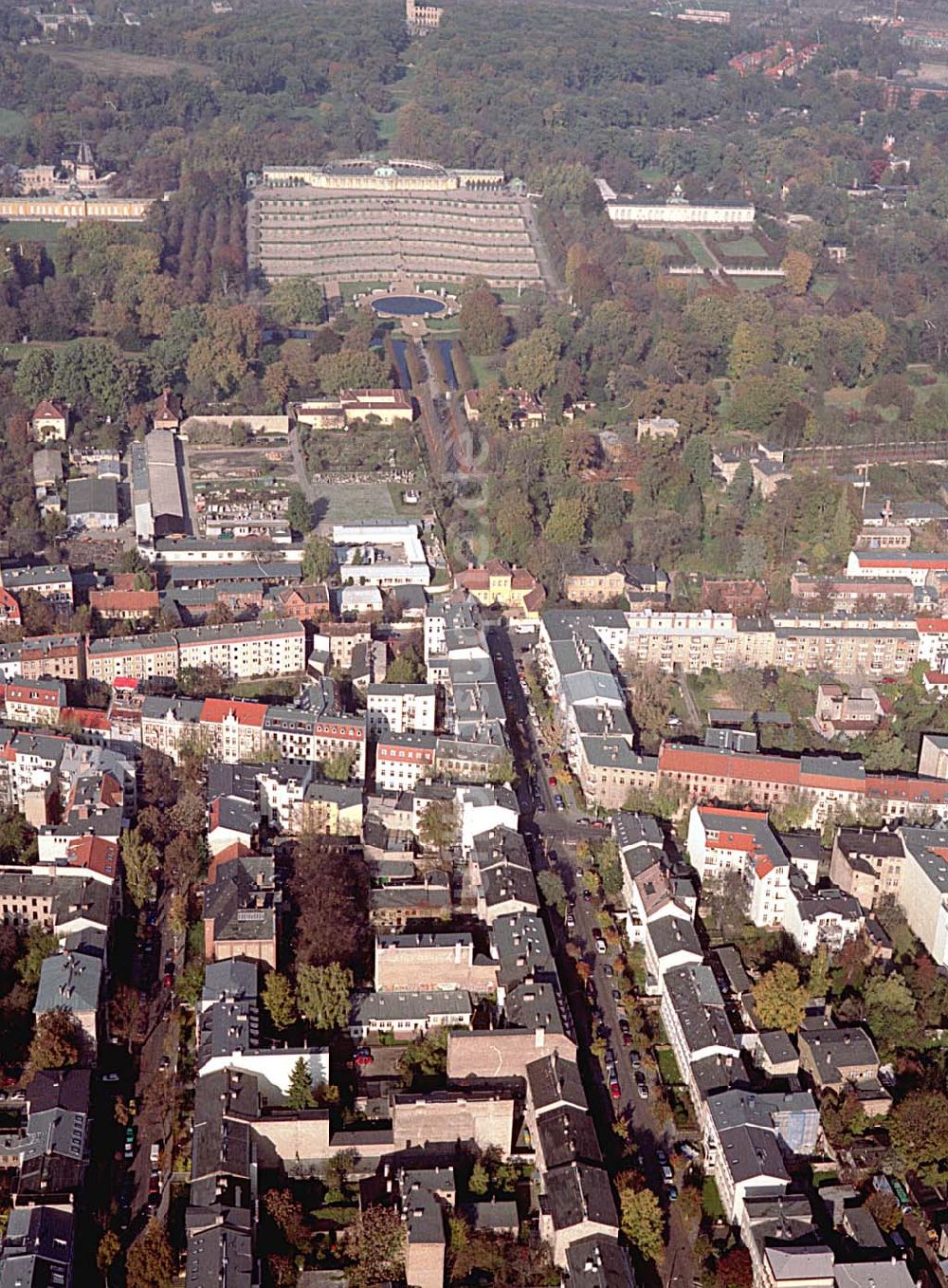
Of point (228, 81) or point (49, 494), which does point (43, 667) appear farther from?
point (228, 81)

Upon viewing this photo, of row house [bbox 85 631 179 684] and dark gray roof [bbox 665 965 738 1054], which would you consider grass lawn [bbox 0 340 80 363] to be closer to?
row house [bbox 85 631 179 684]

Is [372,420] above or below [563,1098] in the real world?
below

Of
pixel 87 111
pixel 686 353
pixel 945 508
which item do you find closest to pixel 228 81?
pixel 87 111

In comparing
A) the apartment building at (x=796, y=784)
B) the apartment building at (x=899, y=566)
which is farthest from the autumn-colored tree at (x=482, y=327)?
the apartment building at (x=796, y=784)

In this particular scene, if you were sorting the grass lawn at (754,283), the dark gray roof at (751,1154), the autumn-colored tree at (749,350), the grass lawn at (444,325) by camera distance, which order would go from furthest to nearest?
1. the grass lawn at (754,283)
2. the grass lawn at (444,325)
3. the autumn-colored tree at (749,350)
4. the dark gray roof at (751,1154)

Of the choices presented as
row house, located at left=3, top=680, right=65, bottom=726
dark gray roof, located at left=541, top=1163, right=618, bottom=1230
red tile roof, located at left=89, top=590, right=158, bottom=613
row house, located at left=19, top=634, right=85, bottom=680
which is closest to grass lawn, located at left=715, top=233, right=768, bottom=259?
red tile roof, located at left=89, top=590, right=158, bottom=613

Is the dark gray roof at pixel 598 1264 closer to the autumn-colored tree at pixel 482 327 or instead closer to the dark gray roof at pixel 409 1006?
the dark gray roof at pixel 409 1006
